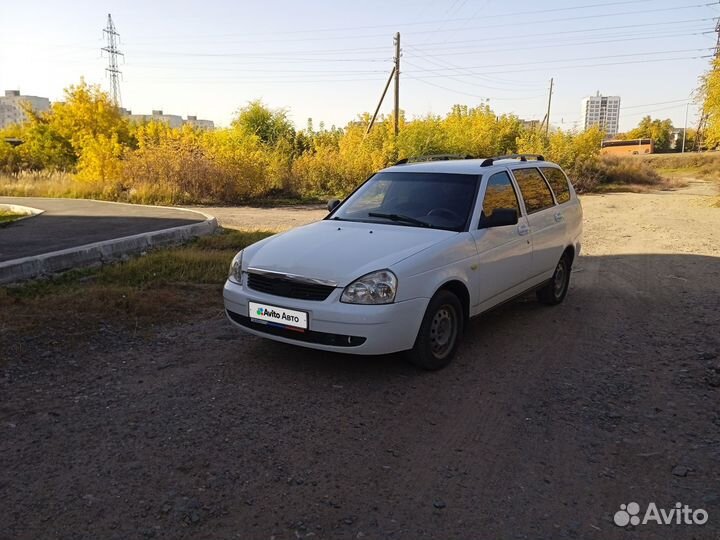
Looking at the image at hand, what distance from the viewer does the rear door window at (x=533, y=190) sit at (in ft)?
19.6

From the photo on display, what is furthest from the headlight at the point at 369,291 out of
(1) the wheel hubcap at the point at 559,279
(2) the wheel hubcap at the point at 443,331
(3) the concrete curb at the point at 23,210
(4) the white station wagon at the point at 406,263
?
(3) the concrete curb at the point at 23,210

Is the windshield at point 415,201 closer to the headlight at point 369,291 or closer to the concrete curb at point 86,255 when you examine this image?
the headlight at point 369,291

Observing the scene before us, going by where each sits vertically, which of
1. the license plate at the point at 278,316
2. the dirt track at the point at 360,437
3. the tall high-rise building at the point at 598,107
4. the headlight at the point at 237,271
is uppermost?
the tall high-rise building at the point at 598,107

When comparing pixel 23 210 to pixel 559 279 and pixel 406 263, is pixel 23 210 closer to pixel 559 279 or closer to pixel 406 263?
pixel 559 279

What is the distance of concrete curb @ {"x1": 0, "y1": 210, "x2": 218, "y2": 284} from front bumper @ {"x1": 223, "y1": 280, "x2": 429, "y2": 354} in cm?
425

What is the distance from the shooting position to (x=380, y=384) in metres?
4.40

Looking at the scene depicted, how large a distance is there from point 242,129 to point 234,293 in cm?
3020

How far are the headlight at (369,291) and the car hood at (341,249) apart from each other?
2.1 inches

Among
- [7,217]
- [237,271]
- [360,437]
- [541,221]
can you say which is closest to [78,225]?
[7,217]

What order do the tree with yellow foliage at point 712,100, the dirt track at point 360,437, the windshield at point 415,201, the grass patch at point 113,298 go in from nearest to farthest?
Result: the dirt track at point 360,437 < the windshield at point 415,201 < the grass patch at point 113,298 < the tree with yellow foliage at point 712,100

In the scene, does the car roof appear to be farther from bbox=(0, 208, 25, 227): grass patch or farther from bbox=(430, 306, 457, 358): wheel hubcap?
bbox=(0, 208, 25, 227): grass patch

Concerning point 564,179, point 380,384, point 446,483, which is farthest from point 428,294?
point 564,179

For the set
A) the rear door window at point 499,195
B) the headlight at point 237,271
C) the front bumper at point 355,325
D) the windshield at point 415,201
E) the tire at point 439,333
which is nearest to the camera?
the front bumper at point 355,325

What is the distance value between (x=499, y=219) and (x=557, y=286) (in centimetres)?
212
